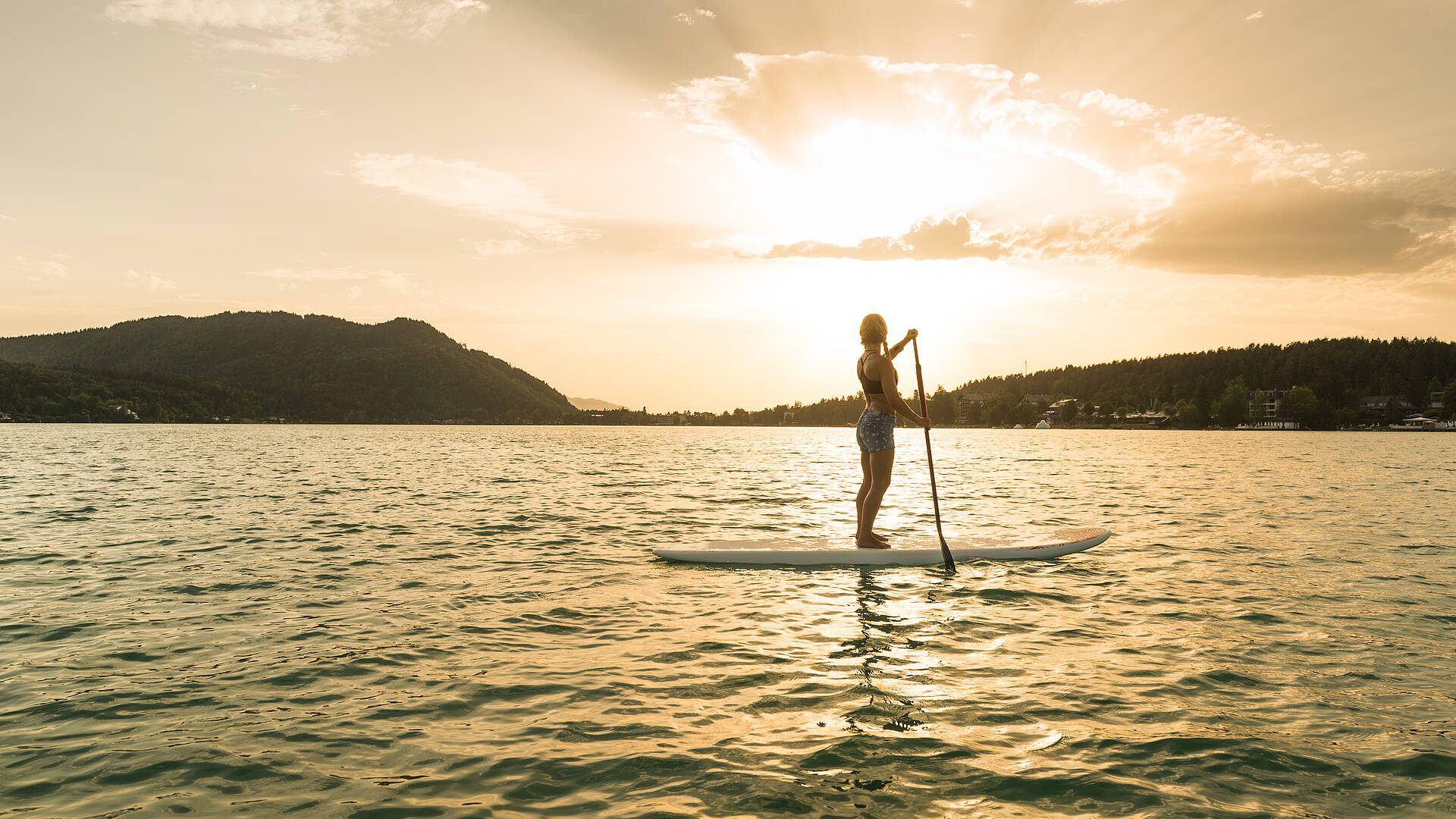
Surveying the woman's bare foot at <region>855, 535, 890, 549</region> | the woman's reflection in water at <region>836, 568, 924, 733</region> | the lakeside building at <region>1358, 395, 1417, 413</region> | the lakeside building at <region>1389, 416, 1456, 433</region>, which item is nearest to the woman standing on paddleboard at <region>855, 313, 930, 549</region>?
the woman's bare foot at <region>855, 535, 890, 549</region>

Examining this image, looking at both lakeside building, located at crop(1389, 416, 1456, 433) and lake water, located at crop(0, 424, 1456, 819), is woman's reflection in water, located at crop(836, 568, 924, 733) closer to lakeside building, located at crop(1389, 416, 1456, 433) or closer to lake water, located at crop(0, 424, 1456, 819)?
lake water, located at crop(0, 424, 1456, 819)

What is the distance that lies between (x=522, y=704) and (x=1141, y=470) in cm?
4729

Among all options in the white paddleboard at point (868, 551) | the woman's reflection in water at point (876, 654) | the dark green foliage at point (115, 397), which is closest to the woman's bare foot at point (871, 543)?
the white paddleboard at point (868, 551)

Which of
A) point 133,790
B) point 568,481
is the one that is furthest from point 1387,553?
point 568,481

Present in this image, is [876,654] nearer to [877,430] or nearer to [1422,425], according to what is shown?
[877,430]

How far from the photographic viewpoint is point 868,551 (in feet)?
43.0

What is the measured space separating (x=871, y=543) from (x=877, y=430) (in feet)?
6.86

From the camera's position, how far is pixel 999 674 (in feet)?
24.6

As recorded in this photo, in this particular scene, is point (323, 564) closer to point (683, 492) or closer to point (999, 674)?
point (999, 674)

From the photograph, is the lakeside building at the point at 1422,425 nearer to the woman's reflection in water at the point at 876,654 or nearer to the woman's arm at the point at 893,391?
the woman's arm at the point at 893,391

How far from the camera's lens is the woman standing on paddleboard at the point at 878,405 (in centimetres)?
1245

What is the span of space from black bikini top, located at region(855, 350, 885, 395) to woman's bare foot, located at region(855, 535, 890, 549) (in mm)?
2497

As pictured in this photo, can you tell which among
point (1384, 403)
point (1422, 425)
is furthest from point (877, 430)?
point (1422, 425)

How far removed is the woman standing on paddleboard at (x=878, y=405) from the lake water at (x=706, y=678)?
5.49 ft
